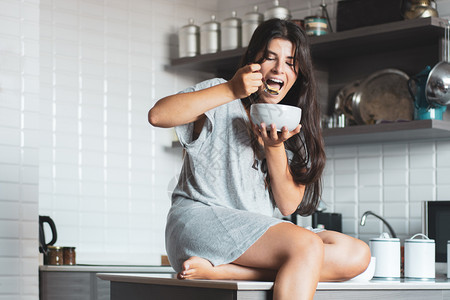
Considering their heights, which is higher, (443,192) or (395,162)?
(395,162)

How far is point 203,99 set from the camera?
1.58m

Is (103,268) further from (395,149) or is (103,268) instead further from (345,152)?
(395,149)

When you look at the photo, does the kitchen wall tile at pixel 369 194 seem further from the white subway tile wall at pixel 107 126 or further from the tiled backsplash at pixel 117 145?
the white subway tile wall at pixel 107 126

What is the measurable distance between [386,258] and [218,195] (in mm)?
663

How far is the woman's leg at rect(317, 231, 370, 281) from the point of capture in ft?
5.39

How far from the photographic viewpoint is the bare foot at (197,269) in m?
1.54

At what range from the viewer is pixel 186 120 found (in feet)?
5.32

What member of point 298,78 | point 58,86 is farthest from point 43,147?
point 298,78

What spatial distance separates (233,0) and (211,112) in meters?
2.42

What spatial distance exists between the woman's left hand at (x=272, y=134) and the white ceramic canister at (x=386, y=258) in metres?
0.63

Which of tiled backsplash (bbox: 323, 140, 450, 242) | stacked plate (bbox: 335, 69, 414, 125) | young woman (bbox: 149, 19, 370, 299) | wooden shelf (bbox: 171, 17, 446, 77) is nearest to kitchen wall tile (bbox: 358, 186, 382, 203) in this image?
tiled backsplash (bbox: 323, 140, 450, 242)

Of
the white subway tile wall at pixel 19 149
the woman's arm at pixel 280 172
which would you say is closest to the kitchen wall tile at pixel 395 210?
the white subway tile wall at pixel 19 149

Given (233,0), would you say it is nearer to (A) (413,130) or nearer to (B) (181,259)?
(A) (413,130)

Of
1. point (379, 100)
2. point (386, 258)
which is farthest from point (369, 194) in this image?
point (386, 258)
